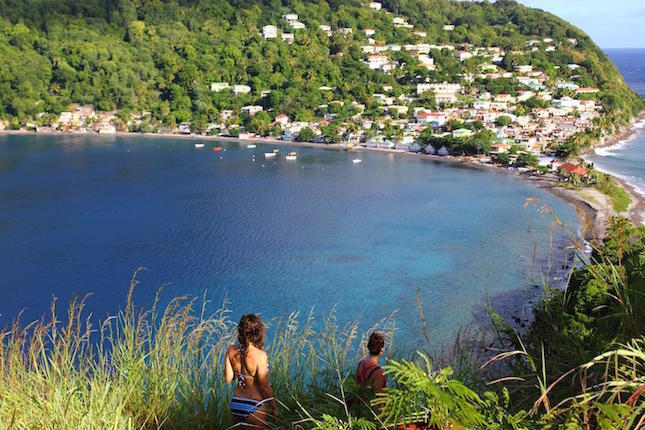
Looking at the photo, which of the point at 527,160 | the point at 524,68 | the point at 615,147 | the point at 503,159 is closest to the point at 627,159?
the point at 615,147

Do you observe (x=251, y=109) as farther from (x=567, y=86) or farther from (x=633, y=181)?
(x=633, y=181)

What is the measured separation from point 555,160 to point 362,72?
18.0 m

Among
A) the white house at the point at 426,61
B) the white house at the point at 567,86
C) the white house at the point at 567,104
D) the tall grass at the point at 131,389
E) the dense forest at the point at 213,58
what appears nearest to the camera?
the tall grass at the point at 131,389

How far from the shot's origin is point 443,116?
2928 centimetres

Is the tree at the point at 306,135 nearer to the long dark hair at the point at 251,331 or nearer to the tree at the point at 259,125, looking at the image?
the tree at the point at 259,125

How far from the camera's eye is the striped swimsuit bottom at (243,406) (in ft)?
5.35

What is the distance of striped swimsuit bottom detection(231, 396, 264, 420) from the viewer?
5.35 feet

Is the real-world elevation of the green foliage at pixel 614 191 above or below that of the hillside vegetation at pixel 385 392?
below

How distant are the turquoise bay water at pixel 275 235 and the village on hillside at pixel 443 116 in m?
3.18

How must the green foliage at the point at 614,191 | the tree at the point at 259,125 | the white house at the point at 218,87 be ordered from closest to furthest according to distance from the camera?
the green foliage at the point at 614,191
the tree at the point at 259,125
the white house at the point at 218,87

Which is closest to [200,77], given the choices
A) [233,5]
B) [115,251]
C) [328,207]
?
[233,5]

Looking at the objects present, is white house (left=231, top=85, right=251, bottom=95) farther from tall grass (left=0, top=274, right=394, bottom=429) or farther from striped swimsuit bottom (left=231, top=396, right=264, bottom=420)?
striped swimsuit bottom (left=231, top=396, right=264, bottom=420)

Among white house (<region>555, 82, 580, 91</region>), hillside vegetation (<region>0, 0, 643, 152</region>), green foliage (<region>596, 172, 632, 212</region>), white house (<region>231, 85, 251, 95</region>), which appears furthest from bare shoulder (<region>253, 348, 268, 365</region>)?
white house (<region>555, 82, 580, 91</region>)

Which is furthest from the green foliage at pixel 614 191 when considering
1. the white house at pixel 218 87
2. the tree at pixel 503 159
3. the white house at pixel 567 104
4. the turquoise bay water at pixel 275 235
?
the white house at pixel 218 87
